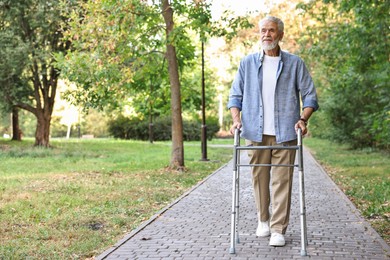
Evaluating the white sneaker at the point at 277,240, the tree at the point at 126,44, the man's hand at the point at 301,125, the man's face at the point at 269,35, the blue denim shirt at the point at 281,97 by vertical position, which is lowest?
the white sneaker at the point at 277,240

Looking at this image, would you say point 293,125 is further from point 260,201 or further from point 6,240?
point 6,240

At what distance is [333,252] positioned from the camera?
6.04 metres

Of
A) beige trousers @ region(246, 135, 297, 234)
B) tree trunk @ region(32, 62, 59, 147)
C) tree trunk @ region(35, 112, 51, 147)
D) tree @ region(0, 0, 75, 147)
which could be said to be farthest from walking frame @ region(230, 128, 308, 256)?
tree trunk @ region(35, 112, 51, 147)

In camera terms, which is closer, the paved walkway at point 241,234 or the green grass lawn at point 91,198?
the paved walkway at point 241,234

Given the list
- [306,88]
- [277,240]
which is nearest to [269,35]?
[306,88]

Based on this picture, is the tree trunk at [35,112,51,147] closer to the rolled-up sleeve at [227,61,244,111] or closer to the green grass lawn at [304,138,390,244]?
the green grass lawn at [304,138,390,244]

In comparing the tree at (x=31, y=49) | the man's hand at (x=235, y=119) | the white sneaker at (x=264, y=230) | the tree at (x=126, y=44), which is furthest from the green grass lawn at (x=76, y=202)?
the tree at (x=31, y=49)

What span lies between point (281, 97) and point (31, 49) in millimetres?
19403

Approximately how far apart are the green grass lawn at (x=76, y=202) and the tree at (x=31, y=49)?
671cm

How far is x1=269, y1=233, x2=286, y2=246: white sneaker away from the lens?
6180mm

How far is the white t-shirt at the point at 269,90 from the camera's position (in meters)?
6.28

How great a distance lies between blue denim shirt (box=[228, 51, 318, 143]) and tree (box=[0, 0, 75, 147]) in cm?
1689

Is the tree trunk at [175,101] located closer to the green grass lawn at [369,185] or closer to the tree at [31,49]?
the green grass lawn at [369,185]

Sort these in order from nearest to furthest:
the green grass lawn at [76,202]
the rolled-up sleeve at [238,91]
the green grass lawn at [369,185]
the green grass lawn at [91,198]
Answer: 1. the rolled-up sleeve at [238,91]
2. the green grass lawn at [76,202]
3. the green grass lawn at [91,198]
4. the green grass lawn at [369,185]
